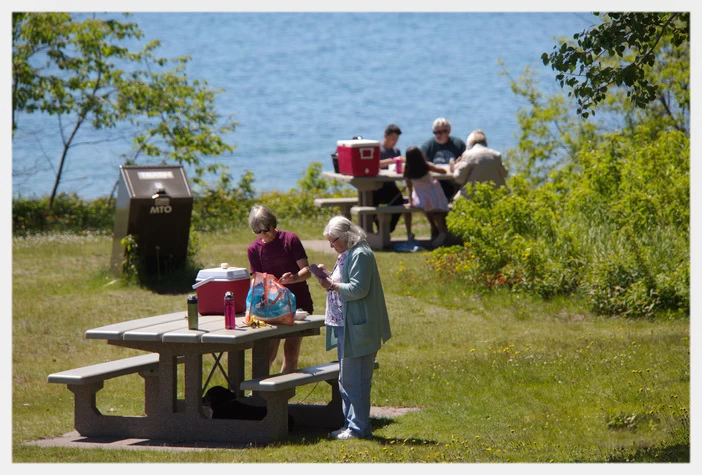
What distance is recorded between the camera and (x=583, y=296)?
39.0ft

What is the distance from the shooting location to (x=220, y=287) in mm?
8031

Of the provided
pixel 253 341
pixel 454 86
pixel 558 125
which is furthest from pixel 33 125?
pixel 253 341

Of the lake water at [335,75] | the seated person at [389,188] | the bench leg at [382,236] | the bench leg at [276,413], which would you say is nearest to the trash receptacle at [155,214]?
the bench leg at [382,236]

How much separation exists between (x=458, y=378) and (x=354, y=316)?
223cm

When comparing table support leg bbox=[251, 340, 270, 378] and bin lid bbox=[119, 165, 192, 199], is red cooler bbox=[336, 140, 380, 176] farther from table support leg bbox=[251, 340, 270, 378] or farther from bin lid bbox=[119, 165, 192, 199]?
table support leg bbox=[251, 340, 270, 378]

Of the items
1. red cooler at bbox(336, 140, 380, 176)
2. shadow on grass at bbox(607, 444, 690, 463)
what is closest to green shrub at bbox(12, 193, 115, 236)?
red cooler at bbox(336, 140, 380, 176)

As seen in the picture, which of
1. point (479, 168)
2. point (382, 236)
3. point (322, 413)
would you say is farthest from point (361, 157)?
point (322, 413)

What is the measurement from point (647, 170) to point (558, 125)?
8.28 metres

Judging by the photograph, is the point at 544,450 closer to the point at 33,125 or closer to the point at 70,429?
the point at 70,429

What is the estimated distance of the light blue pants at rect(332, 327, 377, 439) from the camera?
Result: 754 centimetres

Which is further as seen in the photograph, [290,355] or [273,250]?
[290,355]

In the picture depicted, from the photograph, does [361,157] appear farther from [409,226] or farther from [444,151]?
[444,151]

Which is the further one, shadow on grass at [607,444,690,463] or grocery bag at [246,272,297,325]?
grocery bag at [246,272,297,325]

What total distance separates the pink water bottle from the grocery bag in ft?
0.49
